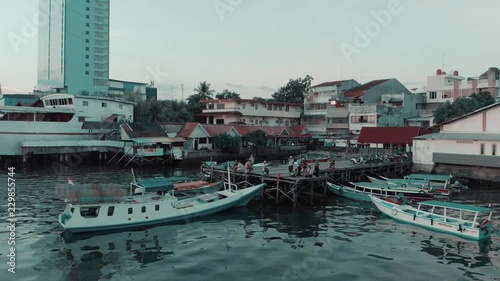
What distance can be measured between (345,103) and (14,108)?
56.3m

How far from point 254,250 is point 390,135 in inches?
1459

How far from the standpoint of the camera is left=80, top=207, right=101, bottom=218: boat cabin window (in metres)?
22.4

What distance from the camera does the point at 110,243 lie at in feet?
68.7

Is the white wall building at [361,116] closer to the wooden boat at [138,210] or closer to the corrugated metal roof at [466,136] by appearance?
the corrugated metal roof at [466,136]

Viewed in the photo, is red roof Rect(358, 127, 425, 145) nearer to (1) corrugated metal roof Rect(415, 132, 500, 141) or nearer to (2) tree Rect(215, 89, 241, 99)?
(1) corrugated metal roof Rect(415, 132, 500, 141)

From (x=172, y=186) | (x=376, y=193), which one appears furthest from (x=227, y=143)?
(x=172, y=186)

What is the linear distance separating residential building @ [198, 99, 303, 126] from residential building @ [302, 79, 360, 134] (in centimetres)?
314

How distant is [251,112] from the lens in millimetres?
81688

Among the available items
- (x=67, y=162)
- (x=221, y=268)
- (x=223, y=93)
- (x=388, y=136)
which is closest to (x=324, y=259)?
(x=221, y=268)

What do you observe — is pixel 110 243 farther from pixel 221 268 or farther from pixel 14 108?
pixel 14 108

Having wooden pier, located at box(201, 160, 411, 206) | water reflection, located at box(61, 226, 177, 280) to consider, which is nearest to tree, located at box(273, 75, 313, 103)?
wooden pier, located at box(201, 160, 411, 206)

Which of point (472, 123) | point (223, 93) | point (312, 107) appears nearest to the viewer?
point (472, 123)

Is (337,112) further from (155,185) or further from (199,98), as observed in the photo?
(155,185)

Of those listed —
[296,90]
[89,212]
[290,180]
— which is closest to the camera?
[89,212]
